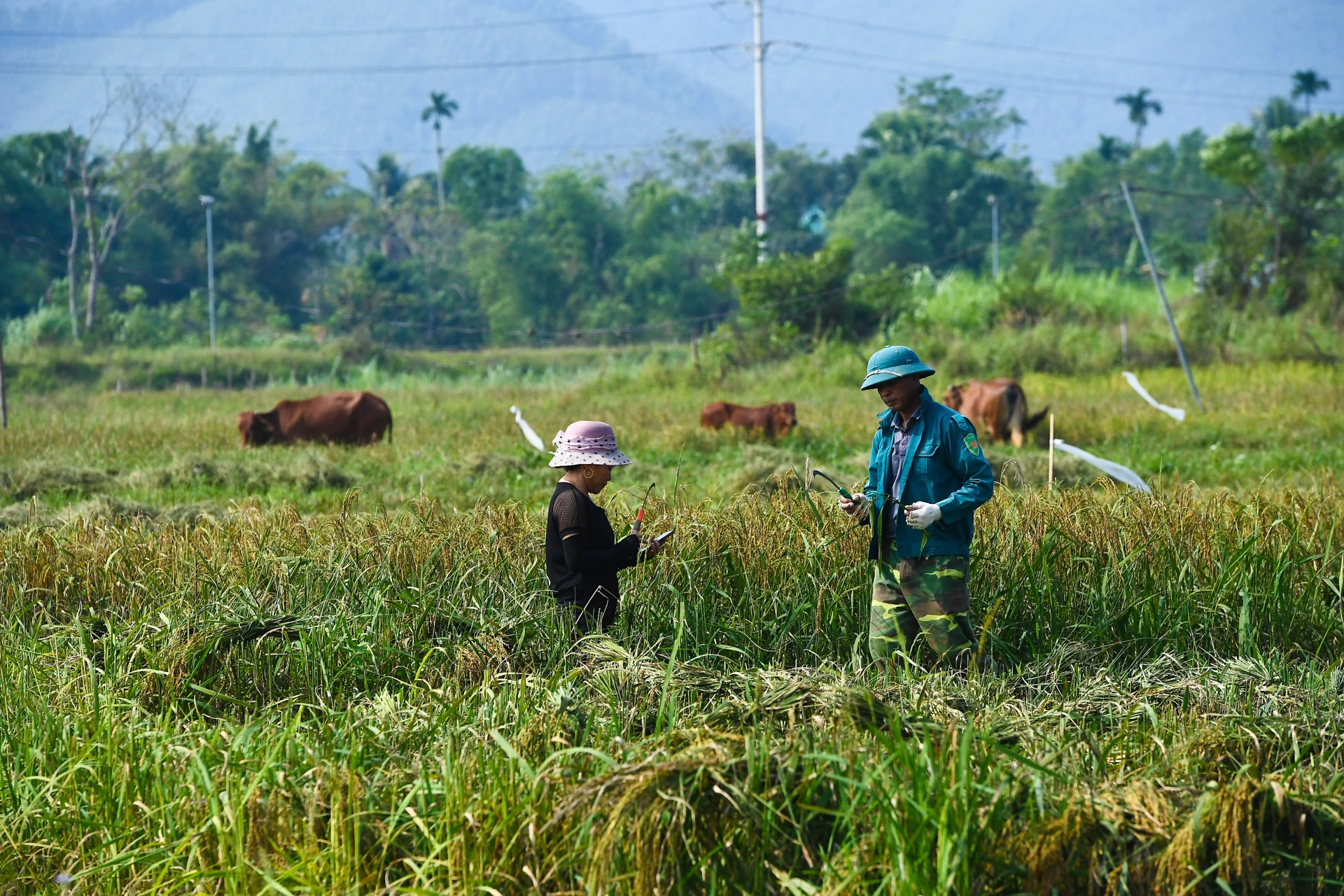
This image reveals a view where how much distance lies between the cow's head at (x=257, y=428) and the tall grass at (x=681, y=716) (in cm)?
820

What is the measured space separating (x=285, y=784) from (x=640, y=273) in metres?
44.8

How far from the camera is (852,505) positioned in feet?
14.6

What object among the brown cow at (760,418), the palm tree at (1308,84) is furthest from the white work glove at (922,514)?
the palm tree at (1308,84)

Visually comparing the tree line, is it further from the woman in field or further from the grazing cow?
the woman in field

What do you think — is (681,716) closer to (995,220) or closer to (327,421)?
(327,421)

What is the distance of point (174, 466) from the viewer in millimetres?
11000

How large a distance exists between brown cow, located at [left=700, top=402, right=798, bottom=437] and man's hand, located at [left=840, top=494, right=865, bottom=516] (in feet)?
30.1

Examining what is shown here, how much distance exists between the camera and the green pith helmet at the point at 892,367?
14.4 feet

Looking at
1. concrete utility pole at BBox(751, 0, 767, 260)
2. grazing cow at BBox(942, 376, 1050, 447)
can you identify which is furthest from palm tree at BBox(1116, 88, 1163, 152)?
grazing cow at BBox(942, 376, 1050, 447)

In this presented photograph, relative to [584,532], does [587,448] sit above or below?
above

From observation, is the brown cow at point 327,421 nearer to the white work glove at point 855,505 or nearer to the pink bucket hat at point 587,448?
the pink bucket hat at point 587,448

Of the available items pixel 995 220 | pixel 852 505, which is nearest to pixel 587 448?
pixel 852 505

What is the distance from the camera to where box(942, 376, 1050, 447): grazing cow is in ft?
43.7

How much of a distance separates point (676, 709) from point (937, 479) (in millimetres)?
1392
